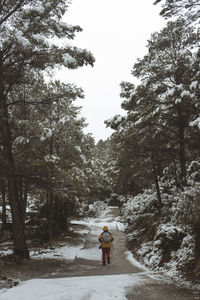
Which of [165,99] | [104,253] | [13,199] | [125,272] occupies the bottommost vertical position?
[125,272]

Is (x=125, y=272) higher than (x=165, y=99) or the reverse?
the reverse

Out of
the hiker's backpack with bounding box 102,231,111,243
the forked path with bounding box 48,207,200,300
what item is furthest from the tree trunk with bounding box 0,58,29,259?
the hiker's backpack with bounding box 102,231,111,243

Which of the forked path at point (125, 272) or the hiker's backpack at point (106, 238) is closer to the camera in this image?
the forked path at point (125, 272)

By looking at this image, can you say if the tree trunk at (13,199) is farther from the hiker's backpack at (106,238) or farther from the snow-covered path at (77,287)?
the hiker's backpack at (106,238)

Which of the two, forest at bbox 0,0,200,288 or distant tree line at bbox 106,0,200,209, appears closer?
forest at bbox 0,0,200,288

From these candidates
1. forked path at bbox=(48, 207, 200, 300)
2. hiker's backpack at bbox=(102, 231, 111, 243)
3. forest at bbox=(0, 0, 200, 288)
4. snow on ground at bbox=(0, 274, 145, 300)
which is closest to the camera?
snow on ground at bbox=(0, 274, 145, 300)

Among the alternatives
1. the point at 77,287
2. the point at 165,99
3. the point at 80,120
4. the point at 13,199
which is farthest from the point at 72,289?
the point at 80,120

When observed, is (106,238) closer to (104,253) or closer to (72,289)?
(104,253)

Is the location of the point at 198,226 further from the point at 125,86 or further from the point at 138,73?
the point at 125,86

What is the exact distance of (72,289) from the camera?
19.8 feet

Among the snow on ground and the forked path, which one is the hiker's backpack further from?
the snow on ground

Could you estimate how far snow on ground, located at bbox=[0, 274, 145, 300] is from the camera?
5453mm

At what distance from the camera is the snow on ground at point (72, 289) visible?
5.45 meters

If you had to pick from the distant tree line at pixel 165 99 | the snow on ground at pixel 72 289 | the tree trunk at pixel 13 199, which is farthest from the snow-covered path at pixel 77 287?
the distant tree line at pixel 165 99
